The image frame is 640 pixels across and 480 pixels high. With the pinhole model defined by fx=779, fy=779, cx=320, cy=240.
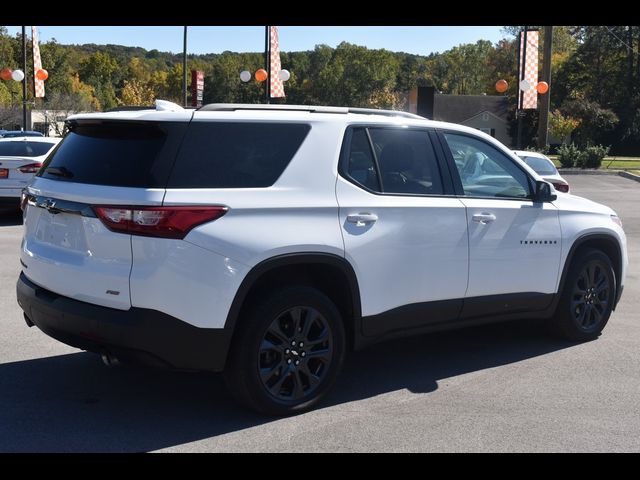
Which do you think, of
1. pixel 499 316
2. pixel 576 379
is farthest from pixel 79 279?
pixel 576 379

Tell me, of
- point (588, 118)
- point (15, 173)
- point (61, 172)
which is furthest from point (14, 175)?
point (588, 118)

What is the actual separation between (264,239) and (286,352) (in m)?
0.74

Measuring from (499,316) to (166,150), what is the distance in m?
2.90

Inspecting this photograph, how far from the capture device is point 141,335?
13.8 ft

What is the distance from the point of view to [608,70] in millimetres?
74000

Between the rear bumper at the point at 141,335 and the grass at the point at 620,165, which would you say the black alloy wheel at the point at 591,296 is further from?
the grass at the point at 620,165

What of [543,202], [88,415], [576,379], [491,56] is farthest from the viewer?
[491,56]

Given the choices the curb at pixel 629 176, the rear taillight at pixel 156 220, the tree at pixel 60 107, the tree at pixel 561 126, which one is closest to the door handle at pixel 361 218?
the rear taillight at pixel 156 220

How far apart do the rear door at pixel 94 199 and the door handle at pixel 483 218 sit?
223 cm

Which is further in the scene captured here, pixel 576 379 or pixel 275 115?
pixel 576 379

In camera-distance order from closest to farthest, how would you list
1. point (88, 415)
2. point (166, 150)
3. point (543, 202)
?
point (166, 150)
point (88, 415)
point (543, 202)

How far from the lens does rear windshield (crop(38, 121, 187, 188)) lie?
434 centimetres

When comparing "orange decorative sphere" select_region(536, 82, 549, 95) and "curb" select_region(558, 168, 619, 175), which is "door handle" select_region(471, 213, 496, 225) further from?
"orange decorative sphere" select_region(536, 82, 549, 95)
